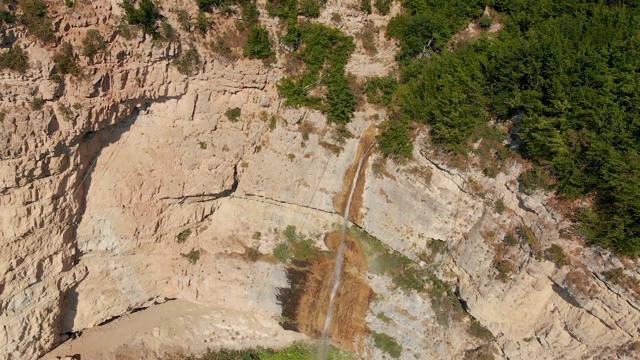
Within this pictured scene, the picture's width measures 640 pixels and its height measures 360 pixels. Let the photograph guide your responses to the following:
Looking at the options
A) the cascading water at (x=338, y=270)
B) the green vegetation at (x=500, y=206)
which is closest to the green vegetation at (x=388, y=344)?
the cascading water at (x=338, y=270)

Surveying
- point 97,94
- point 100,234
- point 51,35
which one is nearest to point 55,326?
point 100,234

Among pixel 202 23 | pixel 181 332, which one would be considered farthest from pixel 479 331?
pixel 202 23

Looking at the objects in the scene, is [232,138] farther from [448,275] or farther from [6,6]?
[448,275]

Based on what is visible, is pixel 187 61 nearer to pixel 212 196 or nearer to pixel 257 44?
pixel 257 44

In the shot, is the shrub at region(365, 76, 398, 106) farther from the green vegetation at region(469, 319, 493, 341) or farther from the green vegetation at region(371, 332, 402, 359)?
the green vegetation at region(371, 332, 402, 359)

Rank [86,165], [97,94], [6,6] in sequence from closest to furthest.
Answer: [6,6] < [97,94] < [86,165]

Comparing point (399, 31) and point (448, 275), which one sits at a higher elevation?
point (399, 31)
